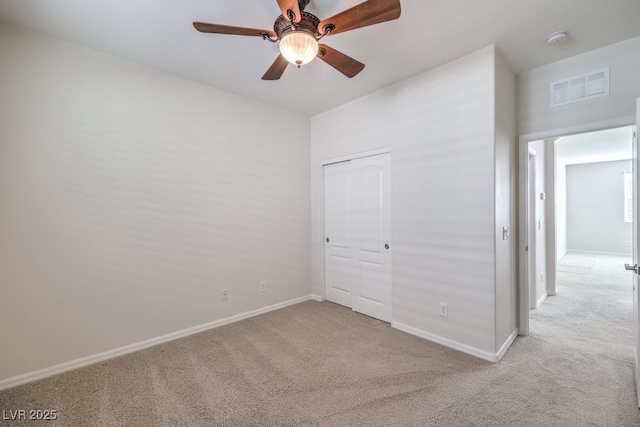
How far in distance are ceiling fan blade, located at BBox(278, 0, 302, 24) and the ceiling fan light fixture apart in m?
0.08

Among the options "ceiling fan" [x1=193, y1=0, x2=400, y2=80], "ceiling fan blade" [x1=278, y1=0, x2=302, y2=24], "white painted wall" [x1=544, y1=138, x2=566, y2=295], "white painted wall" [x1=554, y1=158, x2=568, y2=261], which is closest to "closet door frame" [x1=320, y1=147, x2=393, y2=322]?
"ceiling fan" [x1=193, y1=0, x2=400, y2=80]

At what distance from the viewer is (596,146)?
561 centimetres

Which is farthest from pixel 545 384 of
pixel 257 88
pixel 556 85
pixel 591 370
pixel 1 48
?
pixel 1 48

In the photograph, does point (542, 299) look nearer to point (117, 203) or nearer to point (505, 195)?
point (505, 195)

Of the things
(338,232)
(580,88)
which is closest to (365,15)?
(580,88)

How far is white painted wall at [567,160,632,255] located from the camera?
7.17 meters

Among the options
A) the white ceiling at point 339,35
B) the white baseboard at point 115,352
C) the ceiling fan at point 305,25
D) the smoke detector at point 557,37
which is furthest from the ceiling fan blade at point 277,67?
the white baseboard at point 115,352

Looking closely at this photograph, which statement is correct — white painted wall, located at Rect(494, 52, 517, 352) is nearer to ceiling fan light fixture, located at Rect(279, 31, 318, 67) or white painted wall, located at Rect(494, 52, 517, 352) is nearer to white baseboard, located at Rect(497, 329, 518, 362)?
white baseboard, located at Rect(497, 329, 518, 362)

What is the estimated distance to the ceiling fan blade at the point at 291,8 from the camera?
1.42 m

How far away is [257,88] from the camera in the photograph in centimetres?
313

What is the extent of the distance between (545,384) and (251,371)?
2265 millimetres

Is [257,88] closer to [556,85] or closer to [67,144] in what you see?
[67,144]

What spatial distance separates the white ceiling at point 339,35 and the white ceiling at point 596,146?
252 cm

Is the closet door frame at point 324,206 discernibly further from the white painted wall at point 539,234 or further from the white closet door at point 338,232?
the white painted wall at point 539,234
